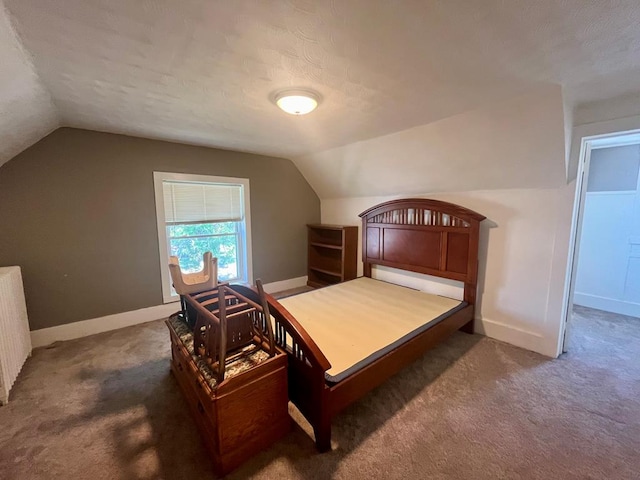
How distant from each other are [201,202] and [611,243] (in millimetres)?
5136

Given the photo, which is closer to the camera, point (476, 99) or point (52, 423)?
point (52, 423)

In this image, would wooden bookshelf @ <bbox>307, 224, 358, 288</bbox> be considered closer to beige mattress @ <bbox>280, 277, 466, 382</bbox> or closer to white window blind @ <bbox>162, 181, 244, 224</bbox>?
beige mattress @ <bbox>280, 277, 466, 382</bbox>

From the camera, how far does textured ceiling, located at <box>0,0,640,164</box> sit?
111 cm

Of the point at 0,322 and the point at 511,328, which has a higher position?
the point at 0,322

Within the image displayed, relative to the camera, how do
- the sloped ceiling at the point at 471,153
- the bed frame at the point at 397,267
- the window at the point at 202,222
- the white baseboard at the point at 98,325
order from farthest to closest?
the window at the point at 202,222 < the white baseboard at the point at 98,325 < the sloped ceiling at the point at 471,153 < the bed frame at the point at 397,267

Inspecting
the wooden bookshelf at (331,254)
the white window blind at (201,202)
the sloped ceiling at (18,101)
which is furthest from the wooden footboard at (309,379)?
the wooden bookshelf at (331,254)

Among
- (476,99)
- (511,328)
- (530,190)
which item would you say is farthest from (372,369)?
(530,190)

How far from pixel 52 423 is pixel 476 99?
3575 mm

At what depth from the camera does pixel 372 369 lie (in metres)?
1.74

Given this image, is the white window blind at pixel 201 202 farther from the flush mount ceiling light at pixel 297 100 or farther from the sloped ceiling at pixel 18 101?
the flush mount ceiling light at pixel 297 100

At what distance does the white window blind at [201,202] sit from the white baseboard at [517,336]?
10.8 feet

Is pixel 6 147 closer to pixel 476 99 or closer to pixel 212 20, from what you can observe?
pixel 212 20

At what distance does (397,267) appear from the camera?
339 centimetres

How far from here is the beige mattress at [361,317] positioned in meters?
1.82
